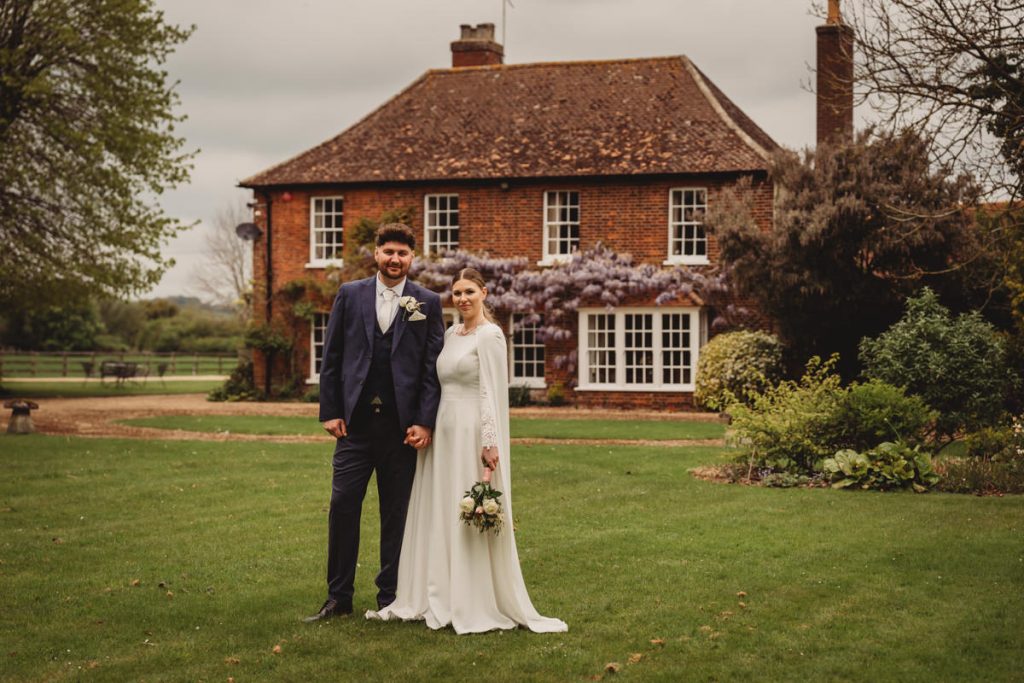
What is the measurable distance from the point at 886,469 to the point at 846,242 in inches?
407

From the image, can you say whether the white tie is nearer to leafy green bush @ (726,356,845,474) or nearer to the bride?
the bride

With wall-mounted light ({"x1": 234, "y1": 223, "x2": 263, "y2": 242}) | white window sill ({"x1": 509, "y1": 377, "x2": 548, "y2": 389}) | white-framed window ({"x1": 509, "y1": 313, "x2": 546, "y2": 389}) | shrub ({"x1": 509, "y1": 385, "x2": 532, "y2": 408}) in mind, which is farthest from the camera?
wall-mounted light ({"x1": 234, "y1": 223, "x2": 263, "y2": 242})

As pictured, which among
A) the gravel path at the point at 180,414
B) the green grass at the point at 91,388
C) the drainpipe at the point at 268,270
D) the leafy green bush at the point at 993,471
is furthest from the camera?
the green grass at the point at 91,388

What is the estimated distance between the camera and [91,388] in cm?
3797

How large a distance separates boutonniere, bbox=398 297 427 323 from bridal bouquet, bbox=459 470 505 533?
1.09m

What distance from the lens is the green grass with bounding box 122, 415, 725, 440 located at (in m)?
20.3

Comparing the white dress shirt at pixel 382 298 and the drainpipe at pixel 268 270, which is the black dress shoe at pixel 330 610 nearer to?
the white dress shirt at pixel 382 298

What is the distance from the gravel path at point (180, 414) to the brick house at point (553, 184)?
2.29m

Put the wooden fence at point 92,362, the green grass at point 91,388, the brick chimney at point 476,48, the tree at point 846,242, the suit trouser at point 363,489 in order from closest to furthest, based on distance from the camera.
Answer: the suit trouser at point 363,489, the tree at point 846,242, the brick chimney at point 476,48, the green grass at point 91,388, the wooden fence at point 92,362

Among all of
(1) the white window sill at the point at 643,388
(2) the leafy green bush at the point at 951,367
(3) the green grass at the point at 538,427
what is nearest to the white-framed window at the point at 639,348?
(1) the white window sill at the point at 643,388

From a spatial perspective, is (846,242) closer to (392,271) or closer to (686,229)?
(686,229)

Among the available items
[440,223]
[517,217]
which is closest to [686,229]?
[517,217]

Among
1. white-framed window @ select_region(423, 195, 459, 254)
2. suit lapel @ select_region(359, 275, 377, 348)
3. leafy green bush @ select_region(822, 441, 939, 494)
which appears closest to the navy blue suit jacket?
suit lapel @ select_region(359, 275, 377, 348)

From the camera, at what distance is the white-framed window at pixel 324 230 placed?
30781 mm
